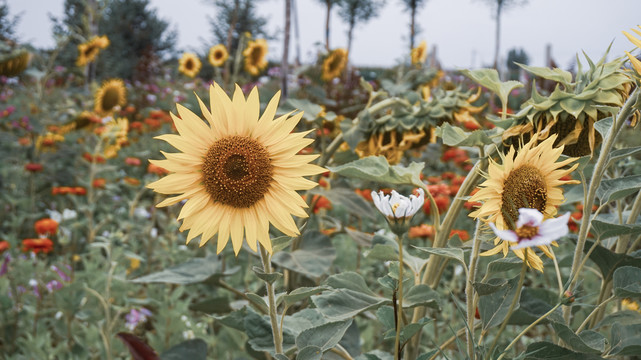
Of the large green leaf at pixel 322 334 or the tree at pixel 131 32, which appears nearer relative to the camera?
the large green leaf at pixel 322 334

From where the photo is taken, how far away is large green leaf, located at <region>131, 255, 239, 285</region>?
41.6 inches

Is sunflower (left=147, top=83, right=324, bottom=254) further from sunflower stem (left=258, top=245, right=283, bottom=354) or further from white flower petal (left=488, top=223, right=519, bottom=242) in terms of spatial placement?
white flower petal (left=488, top=223, right=519, bottom=242)

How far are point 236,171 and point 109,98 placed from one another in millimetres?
3416

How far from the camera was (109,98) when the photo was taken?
3715mm

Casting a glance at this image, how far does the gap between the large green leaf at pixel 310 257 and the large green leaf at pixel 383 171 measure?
0.32 metres

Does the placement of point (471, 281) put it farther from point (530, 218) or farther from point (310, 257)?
point (310, 257)

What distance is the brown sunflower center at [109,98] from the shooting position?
371 centimetres

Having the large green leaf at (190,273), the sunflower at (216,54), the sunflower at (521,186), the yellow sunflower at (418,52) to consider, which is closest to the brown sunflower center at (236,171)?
the sunflower at (521,186)

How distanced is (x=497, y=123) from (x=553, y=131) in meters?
0.09

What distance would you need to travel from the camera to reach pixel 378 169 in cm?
78

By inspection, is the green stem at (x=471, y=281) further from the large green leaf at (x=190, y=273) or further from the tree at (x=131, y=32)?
the tree at (x=131, y=32)

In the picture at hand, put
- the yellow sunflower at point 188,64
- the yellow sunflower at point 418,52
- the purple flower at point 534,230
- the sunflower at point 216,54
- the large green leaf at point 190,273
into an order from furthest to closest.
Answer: the yellow sunflower at point 418,52 → the yellow sunflower at point 188,64 → the sunflower at point 216,54 → the large green leaf at point 190,273 → the purple flower at point 534,230

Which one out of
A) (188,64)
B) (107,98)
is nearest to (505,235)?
(107,98)

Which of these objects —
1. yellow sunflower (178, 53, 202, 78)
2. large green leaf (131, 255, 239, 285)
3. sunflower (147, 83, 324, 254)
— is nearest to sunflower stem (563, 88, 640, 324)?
sunflower (147, 83, 324, 254)
